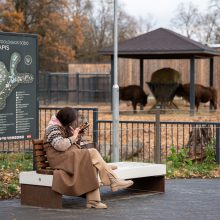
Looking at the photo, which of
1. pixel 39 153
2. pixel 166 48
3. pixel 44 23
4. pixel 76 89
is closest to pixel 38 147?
pixel 39 153

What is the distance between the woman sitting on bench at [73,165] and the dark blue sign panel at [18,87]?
3.63 feet

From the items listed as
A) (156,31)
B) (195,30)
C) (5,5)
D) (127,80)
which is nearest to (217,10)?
(195,30)

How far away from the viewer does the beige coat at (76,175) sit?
9.95 m

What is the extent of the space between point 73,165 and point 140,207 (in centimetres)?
106

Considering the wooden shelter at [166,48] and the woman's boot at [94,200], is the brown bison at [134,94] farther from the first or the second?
the woman's boot at [94,200]

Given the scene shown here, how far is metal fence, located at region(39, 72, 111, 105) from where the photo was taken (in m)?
40.0

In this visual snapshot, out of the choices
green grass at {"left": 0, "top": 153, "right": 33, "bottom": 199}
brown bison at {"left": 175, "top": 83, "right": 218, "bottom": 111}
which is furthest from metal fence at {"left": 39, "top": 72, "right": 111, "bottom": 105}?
green grass at {"left": 0, "top": 153, "right": 33, "bottom": 199}

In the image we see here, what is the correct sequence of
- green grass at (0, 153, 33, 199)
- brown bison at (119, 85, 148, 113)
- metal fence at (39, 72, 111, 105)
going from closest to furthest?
green grass at (0, 153, 33, 199) < brown bison at (119, 85, 148, 113) < metal fence at (39, 72, 111, 105)

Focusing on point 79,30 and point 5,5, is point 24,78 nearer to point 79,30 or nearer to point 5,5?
point 5,5

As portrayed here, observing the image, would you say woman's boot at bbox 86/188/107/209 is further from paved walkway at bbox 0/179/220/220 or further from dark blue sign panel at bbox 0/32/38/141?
dark blue sign panel at bbox 0/32/38/141

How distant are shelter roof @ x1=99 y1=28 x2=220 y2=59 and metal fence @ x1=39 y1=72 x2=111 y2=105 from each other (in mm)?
10230

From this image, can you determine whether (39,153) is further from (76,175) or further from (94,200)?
(94,200)

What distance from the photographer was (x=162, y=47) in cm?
2803

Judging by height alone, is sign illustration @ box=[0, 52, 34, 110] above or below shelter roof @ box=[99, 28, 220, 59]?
below
